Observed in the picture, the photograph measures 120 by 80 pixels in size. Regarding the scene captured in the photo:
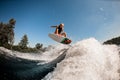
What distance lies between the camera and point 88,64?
700 centimetres

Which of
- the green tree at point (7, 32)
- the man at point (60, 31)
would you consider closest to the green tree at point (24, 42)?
the green tree at point (7, 32)

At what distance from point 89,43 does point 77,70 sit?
2.36 meters

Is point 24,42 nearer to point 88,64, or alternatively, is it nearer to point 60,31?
point 60,31

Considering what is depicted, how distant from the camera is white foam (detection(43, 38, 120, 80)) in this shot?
645 cm

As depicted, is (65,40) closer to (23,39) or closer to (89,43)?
(89,43)

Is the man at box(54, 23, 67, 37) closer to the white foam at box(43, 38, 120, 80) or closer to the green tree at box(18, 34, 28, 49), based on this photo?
the white foam at box(43, 38, 120, 80)

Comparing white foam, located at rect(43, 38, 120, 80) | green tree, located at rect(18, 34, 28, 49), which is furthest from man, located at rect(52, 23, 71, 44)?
green tree, located at rect(18, 34, 28, 49)

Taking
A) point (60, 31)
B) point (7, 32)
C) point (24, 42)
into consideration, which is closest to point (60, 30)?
point (60, 31)

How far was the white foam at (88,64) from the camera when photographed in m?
6.45

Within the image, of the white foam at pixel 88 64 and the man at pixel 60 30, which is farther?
the man at pixel 60 30

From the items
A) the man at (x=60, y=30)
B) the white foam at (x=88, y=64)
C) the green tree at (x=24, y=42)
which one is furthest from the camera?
the green tree at (x=24, y=42)

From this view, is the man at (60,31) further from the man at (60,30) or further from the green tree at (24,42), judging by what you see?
the green tree at (24,42)

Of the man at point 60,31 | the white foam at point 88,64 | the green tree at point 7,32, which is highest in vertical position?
the green tree at point 7,32

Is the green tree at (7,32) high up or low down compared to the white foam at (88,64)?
up
